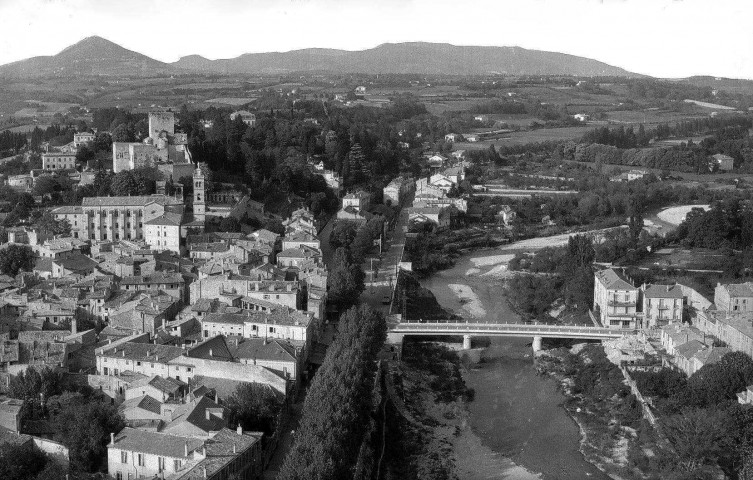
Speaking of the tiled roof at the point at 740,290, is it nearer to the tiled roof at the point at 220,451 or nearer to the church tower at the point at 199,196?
the tiled roof at the point at 220,451

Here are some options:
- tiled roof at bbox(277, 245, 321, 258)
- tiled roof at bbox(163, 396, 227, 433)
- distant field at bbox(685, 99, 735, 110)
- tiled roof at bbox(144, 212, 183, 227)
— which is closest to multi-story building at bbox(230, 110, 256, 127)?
tiled roof at bbox(144, 212, 183, 227)

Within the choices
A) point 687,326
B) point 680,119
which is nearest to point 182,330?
point 687,326

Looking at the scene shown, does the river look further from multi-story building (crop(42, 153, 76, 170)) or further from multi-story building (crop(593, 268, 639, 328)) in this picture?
multi-story building (crop(42, 153, 76, 170))

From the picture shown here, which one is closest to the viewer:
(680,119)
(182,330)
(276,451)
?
(276,451)

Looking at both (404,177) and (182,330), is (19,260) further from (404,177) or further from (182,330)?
(404,177)

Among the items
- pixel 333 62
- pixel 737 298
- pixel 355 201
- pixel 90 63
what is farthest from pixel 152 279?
pixel 333 62

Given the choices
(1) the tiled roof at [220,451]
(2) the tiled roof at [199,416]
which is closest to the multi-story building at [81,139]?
(2) the tiled roof at [199,416]
